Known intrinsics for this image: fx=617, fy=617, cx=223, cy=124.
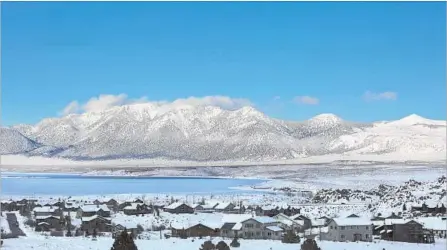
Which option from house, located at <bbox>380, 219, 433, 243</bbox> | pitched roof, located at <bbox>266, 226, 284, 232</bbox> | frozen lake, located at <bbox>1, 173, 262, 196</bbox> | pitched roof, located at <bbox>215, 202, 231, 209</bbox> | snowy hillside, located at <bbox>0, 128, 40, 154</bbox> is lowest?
house, located at <bbox>380, 219, 433, 243</bbox>

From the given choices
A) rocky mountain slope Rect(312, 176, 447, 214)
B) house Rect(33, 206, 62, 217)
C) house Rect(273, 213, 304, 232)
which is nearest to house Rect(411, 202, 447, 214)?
rocky mountain slope Rect(312, 176, 447, 214)

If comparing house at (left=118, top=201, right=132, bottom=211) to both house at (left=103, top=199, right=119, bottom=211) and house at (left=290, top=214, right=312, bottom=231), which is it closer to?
house at (left=103, top=199, right=119, bottom=211)

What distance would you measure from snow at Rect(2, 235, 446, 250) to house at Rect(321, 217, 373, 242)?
49 cm

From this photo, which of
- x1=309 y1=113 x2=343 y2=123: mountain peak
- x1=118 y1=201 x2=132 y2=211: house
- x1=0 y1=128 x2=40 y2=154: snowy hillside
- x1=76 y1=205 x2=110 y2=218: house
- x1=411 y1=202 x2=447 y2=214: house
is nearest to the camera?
x1=76 y1=205 x2=110 y2=218: house

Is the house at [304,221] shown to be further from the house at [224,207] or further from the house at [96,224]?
the house at [96,224]

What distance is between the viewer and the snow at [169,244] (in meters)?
9.14

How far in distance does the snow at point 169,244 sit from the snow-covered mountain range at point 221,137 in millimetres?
16596

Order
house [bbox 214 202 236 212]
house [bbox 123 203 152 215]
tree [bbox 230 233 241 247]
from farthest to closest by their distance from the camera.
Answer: house [bbox 214 202 236 212] < house [bbox 123 203 152 215] < tree [bbox 230 233 241 247]

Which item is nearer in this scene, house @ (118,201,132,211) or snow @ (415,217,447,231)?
snow @ (415,217,447,231)

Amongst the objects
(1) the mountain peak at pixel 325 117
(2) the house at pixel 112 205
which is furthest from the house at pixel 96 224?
(1) the mountain peak at pixel 325 117

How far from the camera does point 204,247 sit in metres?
8.86

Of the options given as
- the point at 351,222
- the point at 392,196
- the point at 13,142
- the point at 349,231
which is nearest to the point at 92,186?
the point at 13,142

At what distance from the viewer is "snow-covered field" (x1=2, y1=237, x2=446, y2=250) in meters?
9.13

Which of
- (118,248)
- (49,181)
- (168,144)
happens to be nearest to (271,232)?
(118,248)
